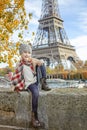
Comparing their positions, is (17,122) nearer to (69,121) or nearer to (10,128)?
(10,128)

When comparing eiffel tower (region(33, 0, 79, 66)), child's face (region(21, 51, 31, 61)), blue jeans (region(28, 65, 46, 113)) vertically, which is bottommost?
blue jeans (region(28, 65, 46, 113))

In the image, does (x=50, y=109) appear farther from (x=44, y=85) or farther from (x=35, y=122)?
(x=44, y=85)

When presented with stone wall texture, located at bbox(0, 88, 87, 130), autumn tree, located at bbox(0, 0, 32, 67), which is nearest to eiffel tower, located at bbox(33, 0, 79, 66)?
autumn tree, located at bbox(0, 0, 32, 67)

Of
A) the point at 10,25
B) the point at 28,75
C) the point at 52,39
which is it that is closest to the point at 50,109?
the point at 28,75

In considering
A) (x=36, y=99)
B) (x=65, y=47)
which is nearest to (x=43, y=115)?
(x=36, y=99)

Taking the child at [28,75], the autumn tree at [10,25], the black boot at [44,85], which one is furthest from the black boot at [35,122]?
the autumn tree at [10,25]

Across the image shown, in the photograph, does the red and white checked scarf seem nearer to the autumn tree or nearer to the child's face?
the child's face
